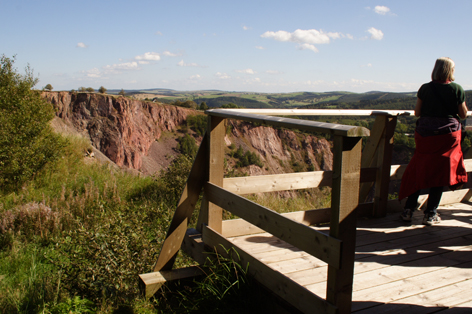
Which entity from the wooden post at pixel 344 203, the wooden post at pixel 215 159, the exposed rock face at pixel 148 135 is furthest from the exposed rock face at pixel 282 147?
the wooden post at pixel 344 203

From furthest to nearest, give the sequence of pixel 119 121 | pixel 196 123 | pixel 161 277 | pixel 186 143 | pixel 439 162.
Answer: pixel 196 123, pixel 119 121, pixel 186 143, pixel 439 162, pixel 161 277

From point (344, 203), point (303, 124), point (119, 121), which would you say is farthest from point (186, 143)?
point (344, 203)

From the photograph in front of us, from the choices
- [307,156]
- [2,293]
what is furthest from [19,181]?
[307,156]

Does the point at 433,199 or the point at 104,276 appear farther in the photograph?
the point at 433,199

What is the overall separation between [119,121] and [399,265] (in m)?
46.1

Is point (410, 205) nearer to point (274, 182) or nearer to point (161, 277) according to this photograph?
point (274, 182)

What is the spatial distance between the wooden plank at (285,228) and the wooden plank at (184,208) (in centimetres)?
17

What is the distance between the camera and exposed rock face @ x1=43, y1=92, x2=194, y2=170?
42438 millimetres

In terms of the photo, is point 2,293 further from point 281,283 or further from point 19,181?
point 19,181

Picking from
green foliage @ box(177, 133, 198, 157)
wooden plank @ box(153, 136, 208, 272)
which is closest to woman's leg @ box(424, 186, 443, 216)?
wooden plank @ box(153, 136, 208, 272)

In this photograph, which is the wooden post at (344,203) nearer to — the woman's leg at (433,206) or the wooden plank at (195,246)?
the wooden plank at (195,246)

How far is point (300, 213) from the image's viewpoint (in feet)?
10.1

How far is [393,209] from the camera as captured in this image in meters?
3.54

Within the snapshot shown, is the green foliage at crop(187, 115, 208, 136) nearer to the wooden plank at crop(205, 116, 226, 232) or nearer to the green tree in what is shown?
the green tree
